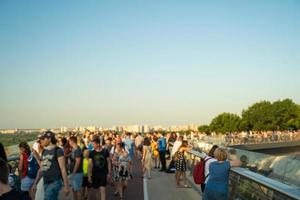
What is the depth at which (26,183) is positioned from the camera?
30.2ft

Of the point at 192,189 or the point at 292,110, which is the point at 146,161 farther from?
the point at 292,110

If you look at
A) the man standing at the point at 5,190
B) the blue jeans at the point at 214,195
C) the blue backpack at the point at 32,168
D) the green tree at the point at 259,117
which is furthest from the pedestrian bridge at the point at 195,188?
the green tree at the point at 259,117

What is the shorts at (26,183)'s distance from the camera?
30.1 feet

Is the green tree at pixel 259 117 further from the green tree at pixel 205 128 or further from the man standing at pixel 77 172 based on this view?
the man standing at pixel 77 172

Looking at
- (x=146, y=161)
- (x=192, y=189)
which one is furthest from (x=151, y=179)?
(x=192, y=189)

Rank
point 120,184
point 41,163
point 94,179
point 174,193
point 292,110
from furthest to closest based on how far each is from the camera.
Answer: point 292,110
point 174,193
point 120,184
point 94,179
point 41,163

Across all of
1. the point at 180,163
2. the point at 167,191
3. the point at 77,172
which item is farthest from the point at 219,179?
the point at 180,163

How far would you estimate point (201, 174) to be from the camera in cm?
884

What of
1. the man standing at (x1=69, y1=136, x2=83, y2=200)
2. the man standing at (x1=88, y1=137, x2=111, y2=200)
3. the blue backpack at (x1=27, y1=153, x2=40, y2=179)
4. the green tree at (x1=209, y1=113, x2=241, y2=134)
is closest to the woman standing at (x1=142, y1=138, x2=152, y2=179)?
the man standing at (x1=69, y1=136, x2=83, y2=200)

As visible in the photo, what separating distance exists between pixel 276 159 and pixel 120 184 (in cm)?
476

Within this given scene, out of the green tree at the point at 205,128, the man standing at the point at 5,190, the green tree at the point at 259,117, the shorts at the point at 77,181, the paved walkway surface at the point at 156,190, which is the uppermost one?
the green tree at the point at 259,117

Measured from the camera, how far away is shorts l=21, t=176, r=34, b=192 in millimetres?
9188

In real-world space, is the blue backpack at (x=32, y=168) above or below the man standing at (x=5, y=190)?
below

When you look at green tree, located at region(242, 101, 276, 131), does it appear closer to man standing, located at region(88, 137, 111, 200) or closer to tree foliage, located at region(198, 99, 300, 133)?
tree foliage, located at region(198, 99, 300, 133)
